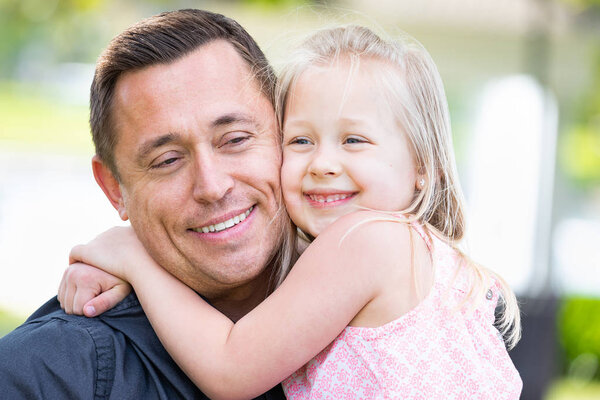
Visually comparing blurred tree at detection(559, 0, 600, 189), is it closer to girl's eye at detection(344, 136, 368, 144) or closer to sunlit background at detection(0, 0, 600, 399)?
sunlit background at detection(0, 0, 600, 399)

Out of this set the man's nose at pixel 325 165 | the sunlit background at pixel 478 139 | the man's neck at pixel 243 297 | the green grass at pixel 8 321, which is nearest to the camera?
the man's nose at pixel 325 165

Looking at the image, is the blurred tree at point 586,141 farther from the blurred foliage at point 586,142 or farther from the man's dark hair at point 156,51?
the man's dark hair at point 156,51

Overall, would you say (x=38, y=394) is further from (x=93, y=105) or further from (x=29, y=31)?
(x=29, y=31)

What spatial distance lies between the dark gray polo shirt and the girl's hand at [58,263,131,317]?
0.08 ft

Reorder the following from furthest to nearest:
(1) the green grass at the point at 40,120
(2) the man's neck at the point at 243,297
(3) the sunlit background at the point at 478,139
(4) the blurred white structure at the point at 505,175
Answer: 1. (4) the blurred white structure at the point at 505,175
2. (1) the green grass at the point at 40,120
3. (3) the sunlit background at the point at 478,139
4. (2) the man's neck at the point at 243,297

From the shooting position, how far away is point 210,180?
237 centimetres

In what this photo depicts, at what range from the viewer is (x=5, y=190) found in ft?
30.5

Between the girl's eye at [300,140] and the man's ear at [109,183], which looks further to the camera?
the man's ear at [109,183]

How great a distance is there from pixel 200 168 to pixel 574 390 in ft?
24.2

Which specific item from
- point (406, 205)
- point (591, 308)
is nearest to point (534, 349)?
point (591, 308)

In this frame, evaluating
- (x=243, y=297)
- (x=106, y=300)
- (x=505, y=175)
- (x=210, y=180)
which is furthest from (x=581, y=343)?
(x=106, y=300)

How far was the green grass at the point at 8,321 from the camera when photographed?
7.72m

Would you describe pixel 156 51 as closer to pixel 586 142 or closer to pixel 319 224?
pixel 319 224

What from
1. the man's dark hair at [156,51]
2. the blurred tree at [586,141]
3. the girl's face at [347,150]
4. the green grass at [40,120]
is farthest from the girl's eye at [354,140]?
the blurred tree at [586,141]
